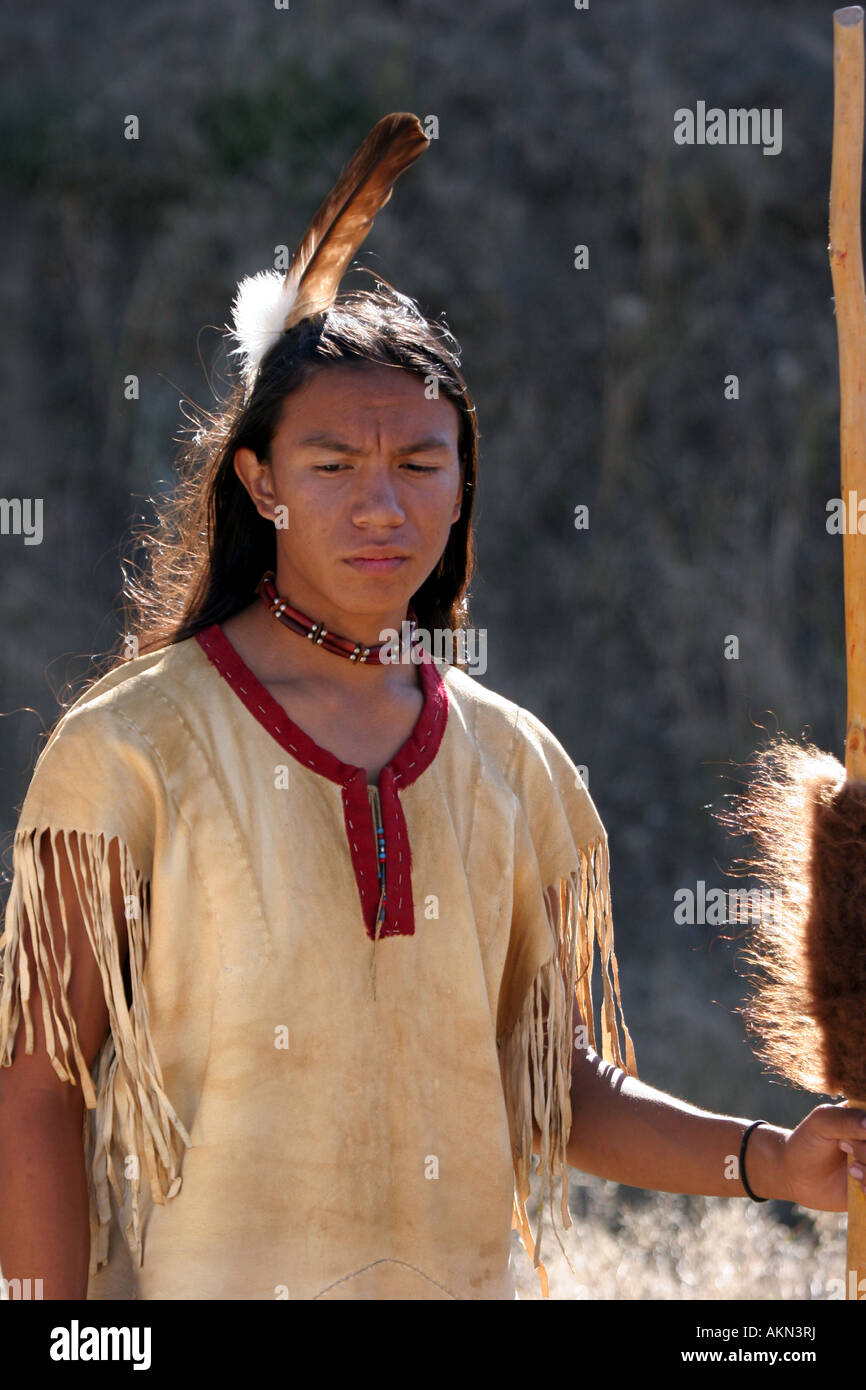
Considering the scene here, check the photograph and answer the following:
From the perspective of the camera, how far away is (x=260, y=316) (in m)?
1.66

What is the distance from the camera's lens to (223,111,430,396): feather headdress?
65.1 inches

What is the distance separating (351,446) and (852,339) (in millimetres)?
477

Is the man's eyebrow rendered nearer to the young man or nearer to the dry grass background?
the young man

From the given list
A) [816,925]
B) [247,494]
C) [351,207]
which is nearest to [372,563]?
[247,494]

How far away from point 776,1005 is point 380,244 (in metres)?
5.07

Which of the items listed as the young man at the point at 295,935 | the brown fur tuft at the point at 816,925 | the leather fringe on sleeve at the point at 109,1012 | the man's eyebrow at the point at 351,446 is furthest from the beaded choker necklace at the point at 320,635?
the brown fur tuft at the point at 816,925

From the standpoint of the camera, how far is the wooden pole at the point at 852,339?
1.42 meters

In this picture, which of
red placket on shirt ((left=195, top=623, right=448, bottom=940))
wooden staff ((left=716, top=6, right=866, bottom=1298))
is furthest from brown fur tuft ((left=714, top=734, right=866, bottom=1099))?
red placket on shirt ((left=195, top=623, right=448, bottom=940))

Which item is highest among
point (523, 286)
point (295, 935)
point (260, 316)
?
point (523, 286)

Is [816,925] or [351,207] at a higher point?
[351,207]

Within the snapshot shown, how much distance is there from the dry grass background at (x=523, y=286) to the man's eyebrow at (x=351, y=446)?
4.38 metres

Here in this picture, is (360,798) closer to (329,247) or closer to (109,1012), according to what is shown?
(109,1012)

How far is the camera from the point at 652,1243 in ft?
12.4

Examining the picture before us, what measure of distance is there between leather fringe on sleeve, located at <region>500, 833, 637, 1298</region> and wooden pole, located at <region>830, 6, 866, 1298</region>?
1.08 ft
